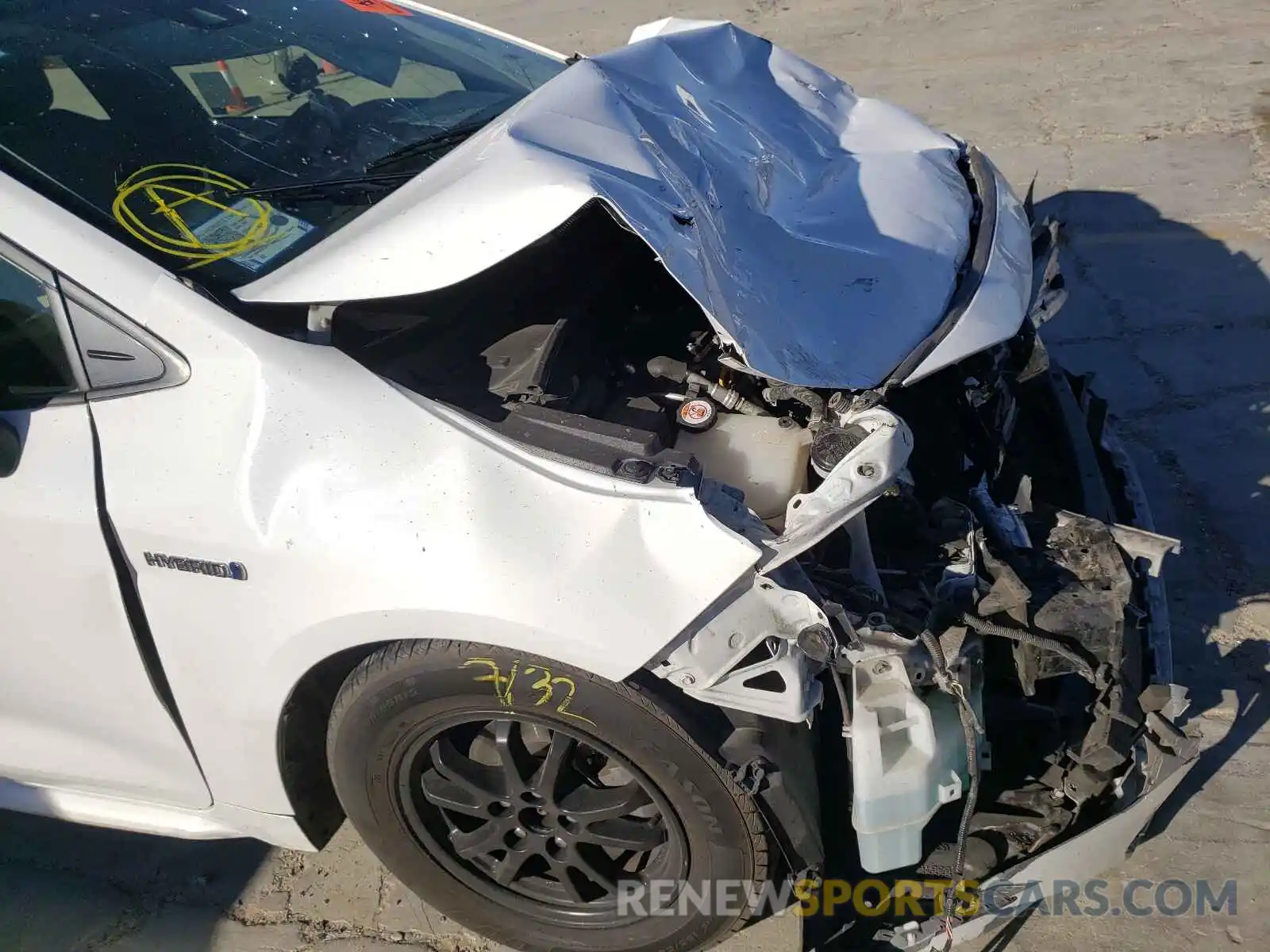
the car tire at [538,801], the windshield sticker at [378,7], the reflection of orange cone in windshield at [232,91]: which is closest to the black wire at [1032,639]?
the car tire at [538,801]

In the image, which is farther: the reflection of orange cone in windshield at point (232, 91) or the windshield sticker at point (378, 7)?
the windshield sticker at point (378, 7)

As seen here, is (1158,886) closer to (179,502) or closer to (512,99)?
(179,502)

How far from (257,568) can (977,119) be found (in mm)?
5353

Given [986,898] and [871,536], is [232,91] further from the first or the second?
[986,898]

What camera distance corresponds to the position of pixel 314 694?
82.9 inches

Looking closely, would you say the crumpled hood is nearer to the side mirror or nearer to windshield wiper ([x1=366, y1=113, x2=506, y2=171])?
windshield wiper ([x1=366, y1=113, x2=506, y2=171])

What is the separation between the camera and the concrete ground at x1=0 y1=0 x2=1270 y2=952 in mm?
2506

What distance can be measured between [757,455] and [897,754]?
70cm

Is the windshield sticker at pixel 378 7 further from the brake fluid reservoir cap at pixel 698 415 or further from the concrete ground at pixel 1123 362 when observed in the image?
the concrete ground at pixel 1123 362

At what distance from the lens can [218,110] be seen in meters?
2.35

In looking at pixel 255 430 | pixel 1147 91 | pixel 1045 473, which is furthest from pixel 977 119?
pixel 255 430

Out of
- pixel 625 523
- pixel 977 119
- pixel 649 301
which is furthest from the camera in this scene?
pixel 977 119

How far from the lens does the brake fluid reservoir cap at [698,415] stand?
230 cm

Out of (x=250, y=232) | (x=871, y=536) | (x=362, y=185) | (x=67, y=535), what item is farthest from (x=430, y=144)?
(x=871, y=536)
